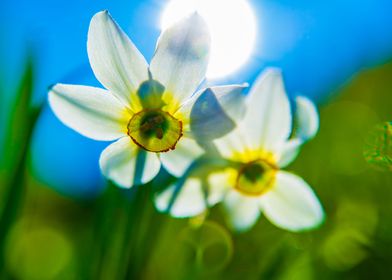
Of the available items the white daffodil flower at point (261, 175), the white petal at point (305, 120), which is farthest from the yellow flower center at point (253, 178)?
the white petal at point (305, 120)

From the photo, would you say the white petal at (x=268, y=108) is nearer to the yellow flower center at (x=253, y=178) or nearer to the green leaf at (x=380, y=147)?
the yellow flower center at (x=253, y=178)

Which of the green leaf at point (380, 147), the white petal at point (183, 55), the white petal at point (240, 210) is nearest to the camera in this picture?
the white petal at point (183, 55)

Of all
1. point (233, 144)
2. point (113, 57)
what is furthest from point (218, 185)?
point (113, 57)

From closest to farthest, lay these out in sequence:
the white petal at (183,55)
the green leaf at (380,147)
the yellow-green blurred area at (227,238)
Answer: the white petal at (183,55)
the yellow-green blurred area at (227,238)
the green leaf at (380,147)

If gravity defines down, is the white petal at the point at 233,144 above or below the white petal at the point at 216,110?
Answer: below

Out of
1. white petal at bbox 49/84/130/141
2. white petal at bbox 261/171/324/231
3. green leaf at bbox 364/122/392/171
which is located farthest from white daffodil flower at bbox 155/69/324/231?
green leaf at bbox 364/122/392/171
